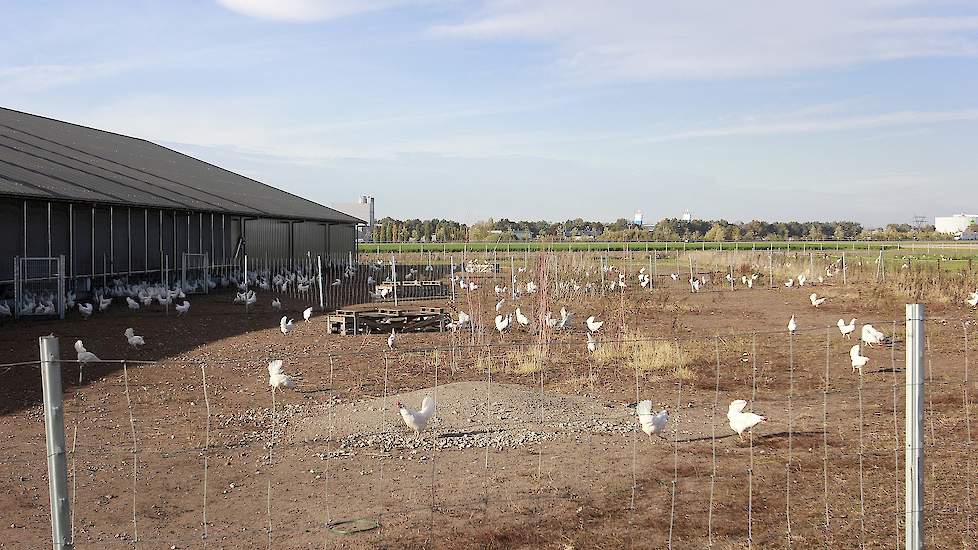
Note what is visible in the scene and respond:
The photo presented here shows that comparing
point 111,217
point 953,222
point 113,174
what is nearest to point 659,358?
point 111,217

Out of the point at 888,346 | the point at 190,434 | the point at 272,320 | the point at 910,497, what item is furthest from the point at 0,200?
the point at 910,497

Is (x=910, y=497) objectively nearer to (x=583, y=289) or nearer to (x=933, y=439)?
(x=933, y=439)

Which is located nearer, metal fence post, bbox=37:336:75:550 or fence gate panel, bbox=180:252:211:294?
metal fence post, bbox=37:336:75:550

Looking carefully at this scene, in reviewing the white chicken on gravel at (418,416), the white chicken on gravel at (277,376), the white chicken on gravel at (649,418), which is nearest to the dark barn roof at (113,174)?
the white chicken on gravel at (277,376)

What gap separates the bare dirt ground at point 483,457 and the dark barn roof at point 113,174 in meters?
7.72

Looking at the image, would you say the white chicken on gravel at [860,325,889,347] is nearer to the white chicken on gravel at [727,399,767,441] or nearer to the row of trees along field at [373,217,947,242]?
the white chicken on gravel at [727,399,767,441]

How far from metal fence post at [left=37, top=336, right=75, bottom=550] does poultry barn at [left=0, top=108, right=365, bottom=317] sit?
16.3 metres

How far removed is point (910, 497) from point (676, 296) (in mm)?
25370

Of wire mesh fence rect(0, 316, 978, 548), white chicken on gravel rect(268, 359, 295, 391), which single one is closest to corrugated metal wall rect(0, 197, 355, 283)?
wire mesh fence rect(0, 316, 978, 548)

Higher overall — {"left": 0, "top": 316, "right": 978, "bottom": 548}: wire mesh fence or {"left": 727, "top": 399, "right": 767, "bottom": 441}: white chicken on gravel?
{"left": 727, "top": 399, "right": 767, "bottom": 441}: white chicken on gravel

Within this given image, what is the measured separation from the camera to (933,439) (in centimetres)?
953

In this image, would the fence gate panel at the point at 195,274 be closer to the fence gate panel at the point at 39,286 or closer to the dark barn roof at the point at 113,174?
the dark barn roof at the point at 113,174

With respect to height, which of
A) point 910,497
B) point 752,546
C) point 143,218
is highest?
point 143,218

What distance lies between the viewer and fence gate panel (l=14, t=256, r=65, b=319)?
802 inches
